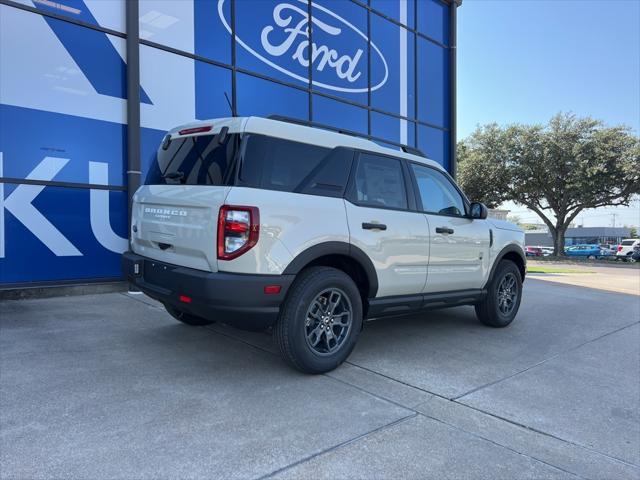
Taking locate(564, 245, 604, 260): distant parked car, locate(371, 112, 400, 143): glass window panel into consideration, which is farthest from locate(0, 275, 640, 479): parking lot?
locate(564, 245, 604, 260): distant parked car

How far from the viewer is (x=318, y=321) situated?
3801mm

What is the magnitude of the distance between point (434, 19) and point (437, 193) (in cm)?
1115

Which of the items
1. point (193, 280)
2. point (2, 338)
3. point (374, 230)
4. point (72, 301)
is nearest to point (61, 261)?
point (72, 301)

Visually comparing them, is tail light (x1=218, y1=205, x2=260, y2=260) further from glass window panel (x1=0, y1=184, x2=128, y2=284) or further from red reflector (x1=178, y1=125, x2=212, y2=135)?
glass window panel (x1=0, y1=184, x2=128, y2=284)

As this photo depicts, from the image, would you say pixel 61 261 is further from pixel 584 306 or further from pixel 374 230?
pixel 584 306

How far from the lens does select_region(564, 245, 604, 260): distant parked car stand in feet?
130

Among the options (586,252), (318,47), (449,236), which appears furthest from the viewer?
(586,252)

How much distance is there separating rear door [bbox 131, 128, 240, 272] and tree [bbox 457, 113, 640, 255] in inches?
1191

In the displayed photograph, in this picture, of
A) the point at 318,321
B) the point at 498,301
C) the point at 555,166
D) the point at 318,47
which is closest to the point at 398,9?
the point at 318,47

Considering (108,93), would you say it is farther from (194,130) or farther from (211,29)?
(194,130)

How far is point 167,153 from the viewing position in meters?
4.16

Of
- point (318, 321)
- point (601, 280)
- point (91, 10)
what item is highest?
point (91, 10)

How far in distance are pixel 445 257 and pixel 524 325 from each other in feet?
7.51

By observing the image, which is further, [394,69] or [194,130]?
[394,69]
